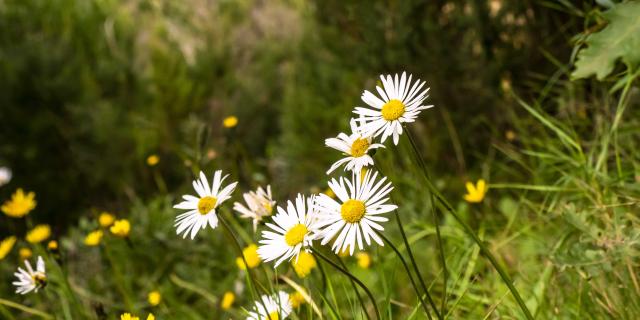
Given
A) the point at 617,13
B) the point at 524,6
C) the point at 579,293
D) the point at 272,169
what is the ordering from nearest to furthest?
1. the point at 617,13
2. the point at 579,293
3. the point at 524,6
4. the point at 272,169

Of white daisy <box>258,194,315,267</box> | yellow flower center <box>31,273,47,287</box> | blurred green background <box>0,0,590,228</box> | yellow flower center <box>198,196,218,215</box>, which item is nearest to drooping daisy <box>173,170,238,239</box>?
yellow flower center <box>198,196,218,215</box>

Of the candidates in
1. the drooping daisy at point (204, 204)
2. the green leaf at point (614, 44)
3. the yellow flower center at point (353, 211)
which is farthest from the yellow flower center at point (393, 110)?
A: the green leaf at point (614, 44)

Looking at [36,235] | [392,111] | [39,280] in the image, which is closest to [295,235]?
[392,111]

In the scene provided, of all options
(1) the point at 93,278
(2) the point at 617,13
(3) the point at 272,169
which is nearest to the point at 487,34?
(2) the point at 617,13

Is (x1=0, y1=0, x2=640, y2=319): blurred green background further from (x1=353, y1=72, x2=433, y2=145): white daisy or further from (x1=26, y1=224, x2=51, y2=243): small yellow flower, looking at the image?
(x1=353, y1=72, x2=433, y2=145): white daisy

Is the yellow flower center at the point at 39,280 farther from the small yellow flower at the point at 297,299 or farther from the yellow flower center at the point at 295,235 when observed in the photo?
the yellow flower center at the point at 295,235

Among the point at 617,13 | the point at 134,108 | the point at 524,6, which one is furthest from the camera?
the point at 134,108

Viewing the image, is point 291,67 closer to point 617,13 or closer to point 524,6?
point 524,6
